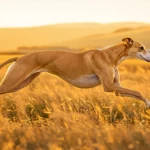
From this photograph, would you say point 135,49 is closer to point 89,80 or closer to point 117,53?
point 117,53

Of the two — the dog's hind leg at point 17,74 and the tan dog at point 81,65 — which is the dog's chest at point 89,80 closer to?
the tan dog at point 81,65

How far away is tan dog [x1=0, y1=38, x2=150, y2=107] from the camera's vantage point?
8.88 m

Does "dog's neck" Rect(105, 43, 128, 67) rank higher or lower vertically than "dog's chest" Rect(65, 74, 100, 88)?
higher

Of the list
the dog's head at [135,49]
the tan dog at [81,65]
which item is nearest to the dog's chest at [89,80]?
the tan dog at [81,65]

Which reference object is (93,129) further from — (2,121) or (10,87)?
(10,87)

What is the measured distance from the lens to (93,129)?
6.27 metres

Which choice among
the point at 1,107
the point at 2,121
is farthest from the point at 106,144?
the point at 1,107

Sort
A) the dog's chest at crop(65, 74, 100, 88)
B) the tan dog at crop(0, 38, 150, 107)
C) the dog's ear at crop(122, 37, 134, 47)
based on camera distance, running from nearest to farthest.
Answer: the tan dog at crop(0, 38, 150, 107) → the dog's chest at crop(65, 74, 100, 88) → the dog's ear at crop(122, 37, 134, 47)

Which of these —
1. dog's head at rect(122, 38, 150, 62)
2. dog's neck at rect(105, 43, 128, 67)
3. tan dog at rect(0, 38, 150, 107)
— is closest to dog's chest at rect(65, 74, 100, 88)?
tan dog at rect(0, 38, 150, 107)

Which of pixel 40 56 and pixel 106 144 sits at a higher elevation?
pixel 40 56

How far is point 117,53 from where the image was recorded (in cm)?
909

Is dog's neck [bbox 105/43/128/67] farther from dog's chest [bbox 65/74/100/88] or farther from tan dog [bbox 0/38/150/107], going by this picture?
dog's chest [bbox 65/74/100/88]

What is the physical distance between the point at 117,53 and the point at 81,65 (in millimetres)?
A: 698

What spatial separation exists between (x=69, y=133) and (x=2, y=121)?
135 cm
